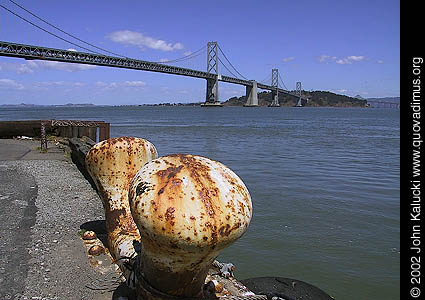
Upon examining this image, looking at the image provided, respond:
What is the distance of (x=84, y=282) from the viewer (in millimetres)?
2678

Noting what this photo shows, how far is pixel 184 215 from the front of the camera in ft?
5.39

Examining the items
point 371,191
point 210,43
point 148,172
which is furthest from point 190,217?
point 210,43

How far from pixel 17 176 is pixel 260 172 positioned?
6.41 metres

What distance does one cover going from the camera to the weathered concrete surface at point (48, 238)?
2572 millimetres

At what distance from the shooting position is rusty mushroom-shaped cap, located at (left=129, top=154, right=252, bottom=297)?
1650mm

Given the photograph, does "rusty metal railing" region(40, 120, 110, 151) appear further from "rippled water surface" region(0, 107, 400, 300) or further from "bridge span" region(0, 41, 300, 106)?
"bridge span" region(0, 41, 300, 106)

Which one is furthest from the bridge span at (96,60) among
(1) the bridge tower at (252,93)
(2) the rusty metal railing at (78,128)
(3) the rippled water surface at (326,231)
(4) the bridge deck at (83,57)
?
(3) the rippled water surface at (326,231)

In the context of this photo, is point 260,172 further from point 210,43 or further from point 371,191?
point 210,43

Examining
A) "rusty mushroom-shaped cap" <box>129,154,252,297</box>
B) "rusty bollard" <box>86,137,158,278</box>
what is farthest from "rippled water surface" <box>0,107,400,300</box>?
"rusty mushroom-shaped cap" <box>129,154,252,297</box>

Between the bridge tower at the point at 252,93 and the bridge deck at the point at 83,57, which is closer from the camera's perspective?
the bridge deck at the point at 83,57

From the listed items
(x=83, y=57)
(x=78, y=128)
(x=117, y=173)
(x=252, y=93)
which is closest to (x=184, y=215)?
(x=117, y=173)

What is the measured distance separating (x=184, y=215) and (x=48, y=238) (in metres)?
2.33

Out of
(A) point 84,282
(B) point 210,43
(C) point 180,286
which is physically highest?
(B) point 210,43

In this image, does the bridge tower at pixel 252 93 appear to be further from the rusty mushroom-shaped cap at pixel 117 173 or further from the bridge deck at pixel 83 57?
the rusty mushroom-shaped cap at pixel 117 173
